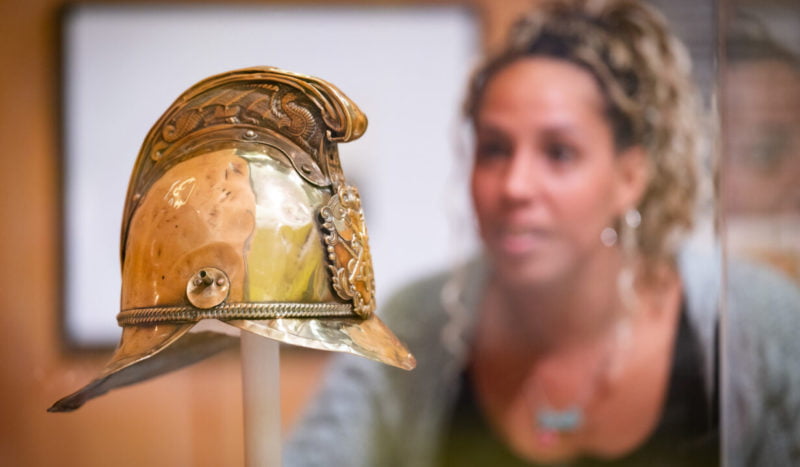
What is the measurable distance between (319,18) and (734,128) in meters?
1.07

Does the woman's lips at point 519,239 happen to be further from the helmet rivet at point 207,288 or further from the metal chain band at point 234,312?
the helmet rivet at point 207,288

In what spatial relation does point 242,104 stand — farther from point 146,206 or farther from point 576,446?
point 576,446

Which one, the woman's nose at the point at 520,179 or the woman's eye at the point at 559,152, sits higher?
the woman's eye at the point at 559,152

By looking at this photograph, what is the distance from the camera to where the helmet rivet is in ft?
3.71

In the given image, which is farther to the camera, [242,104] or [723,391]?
[723,391]

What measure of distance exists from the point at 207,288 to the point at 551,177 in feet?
3.73

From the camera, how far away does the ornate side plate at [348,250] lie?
3.99ft

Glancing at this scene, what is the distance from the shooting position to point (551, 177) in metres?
2.05

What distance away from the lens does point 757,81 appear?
205cm

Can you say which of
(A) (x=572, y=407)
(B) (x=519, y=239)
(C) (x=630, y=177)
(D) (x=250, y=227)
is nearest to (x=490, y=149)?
(B) (x=519, y=239)

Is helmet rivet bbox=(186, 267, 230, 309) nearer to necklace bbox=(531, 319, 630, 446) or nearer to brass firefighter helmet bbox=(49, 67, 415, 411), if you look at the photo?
brass firefighter helmet bbox=(49, 67, 415, 411)

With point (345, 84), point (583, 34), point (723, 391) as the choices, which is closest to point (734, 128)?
point (583, 34)

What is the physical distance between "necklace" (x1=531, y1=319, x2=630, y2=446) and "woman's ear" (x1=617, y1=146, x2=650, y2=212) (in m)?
0.30

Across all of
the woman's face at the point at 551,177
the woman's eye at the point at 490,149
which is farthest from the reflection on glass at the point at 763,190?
the woman's eye at the point at 490,149
